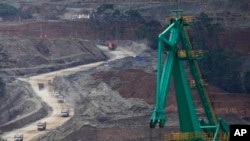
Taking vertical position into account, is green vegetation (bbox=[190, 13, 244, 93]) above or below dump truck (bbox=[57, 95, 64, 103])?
above

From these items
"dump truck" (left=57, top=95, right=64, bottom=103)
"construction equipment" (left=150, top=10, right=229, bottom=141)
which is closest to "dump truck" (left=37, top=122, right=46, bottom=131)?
"dump truck" (left=57, top=95, right=64, bottom=103)

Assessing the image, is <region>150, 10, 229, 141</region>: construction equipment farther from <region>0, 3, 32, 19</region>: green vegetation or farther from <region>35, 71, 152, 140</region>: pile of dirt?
<region>0, 3, 32, 19</region>: green vegetation

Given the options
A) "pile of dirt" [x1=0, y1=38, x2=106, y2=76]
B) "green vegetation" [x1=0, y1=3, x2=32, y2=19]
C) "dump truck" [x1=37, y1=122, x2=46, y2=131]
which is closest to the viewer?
"dump truck" [x1=37, y1=122, x2=46, y2=131]

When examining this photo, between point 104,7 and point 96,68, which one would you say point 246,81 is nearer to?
point 96,68

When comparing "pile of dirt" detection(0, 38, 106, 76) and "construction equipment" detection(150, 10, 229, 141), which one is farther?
"pile of dirt" detection(0, 38, 106, 76)

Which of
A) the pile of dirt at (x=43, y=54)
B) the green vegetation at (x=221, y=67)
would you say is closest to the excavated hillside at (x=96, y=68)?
the pile of dirt at (x=43, y=54)

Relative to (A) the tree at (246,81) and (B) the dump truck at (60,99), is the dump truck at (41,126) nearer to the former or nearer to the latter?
(B) the dump truck at (60,99)

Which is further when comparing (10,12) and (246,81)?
(10,12)

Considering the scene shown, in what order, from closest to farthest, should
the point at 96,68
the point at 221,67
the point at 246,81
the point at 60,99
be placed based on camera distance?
the point at 60,99, the point at 246,81, the point at 221,67, the point at 96,68

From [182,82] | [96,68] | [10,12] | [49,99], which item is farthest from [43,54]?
[182,82]
